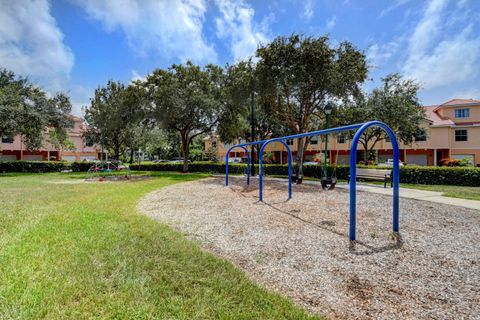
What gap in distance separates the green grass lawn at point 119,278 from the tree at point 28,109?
2204 cm

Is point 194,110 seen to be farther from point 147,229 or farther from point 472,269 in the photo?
point 472,269

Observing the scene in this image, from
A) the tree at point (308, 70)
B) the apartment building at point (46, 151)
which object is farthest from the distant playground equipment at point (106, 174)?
the apartment building at point (46, 151)

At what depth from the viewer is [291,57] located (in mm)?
15016

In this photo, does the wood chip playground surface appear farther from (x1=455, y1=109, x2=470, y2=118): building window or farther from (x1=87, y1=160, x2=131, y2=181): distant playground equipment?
(x1=455, y1=109, x2=470, y2=118): building window

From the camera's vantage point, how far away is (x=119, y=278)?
350 cm

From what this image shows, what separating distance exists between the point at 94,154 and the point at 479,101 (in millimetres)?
57641

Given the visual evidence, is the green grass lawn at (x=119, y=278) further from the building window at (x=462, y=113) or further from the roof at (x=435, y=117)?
the building window at (x=462, y=113)

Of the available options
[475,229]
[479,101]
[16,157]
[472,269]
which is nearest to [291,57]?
[475,229]

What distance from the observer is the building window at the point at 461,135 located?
1186 inches

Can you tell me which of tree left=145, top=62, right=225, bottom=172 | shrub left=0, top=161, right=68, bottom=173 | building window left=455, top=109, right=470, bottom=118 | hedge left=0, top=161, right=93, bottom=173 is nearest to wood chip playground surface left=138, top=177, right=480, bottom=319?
tree left=145, top=62, right=225, bottom=172

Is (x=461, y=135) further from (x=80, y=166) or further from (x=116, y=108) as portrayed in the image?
(x=80, y=166)

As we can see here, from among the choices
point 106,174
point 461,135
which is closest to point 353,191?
point 106,174

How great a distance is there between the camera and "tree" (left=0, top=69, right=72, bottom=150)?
22328 mm

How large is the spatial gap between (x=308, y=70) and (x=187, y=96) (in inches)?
392
